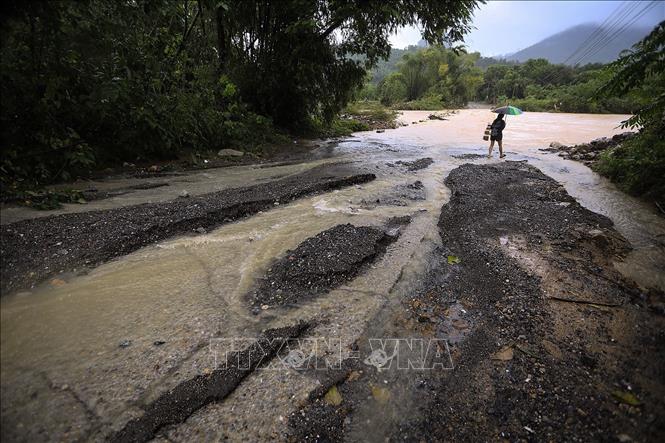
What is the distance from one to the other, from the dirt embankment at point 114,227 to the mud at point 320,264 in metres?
1.54

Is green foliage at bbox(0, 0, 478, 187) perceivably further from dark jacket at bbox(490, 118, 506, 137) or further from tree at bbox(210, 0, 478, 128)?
dark jacket at bbox(490, 118, 506, 137)

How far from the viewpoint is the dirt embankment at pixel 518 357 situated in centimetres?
224

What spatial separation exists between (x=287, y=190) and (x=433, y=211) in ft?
8.98

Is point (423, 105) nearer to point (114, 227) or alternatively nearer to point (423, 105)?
point (423, 105)

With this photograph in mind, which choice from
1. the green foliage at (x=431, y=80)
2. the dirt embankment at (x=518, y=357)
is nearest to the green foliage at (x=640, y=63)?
the dirt embankment at (x=518, y=357)

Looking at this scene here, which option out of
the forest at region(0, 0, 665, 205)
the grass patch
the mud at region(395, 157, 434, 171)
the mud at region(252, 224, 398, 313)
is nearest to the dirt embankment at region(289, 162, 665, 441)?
the mud at region(252, 224, 398, 313)

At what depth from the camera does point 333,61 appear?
13133 mm

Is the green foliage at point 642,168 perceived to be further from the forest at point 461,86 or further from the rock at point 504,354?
the forest at point 461,86

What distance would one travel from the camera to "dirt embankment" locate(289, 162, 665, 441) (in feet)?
7.34

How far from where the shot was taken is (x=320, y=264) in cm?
393

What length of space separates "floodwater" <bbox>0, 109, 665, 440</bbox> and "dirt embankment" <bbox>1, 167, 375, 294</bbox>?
0.19m

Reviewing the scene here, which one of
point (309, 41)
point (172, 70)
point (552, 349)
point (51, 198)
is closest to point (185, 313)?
point (51, 198)

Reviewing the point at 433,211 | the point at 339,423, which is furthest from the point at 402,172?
the point at 339,423

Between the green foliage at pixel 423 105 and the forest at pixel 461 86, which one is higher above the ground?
the forest at pixel 461 86
